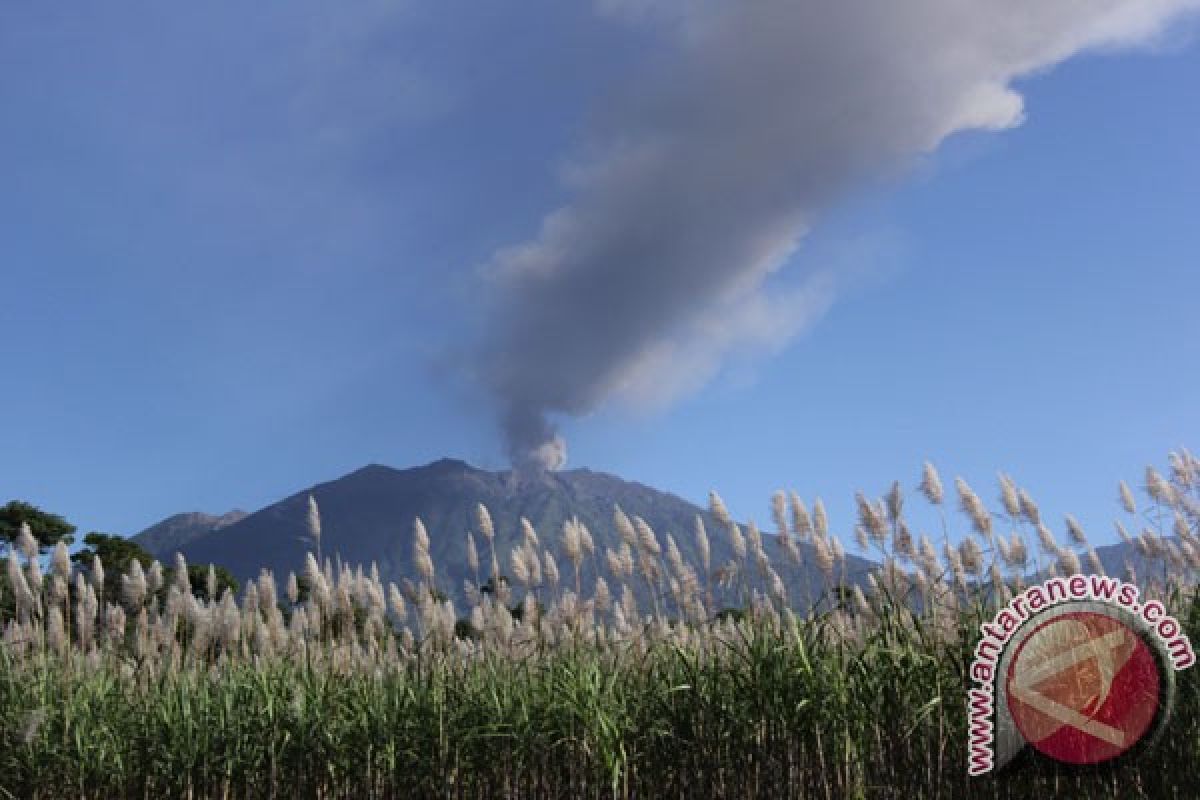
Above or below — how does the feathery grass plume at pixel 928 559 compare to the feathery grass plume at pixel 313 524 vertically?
below

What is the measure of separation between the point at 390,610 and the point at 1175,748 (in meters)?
7.53

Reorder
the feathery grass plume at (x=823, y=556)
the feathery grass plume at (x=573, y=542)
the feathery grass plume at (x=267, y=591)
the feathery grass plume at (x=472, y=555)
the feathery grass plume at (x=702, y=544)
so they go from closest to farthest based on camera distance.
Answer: the feathery grass plume at (x=823, y=556) < the feathery grass plume at (x=702, y=544) < the feathery grass plume at (x=573, y=542) < the feathery grass plume at (x=472, y=555) < the feathery grass plume at (x=267, y=591)

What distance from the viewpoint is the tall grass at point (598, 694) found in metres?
6.29

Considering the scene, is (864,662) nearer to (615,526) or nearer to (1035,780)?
(1035,780)

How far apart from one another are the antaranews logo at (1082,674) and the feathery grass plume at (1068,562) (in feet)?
10.2

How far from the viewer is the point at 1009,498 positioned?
9188 mm

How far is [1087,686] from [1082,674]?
0.10 meters

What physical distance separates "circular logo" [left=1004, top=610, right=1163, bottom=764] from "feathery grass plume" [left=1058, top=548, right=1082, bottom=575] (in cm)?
325

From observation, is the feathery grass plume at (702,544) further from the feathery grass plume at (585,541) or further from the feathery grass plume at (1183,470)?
the feathery grass plume at (1183,470)

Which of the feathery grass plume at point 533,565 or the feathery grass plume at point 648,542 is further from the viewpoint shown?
the feathery grass plume at point 533,565

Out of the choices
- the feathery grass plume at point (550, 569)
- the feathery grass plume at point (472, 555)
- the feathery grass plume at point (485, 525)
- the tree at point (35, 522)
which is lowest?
the feathery grass plume at point (550, 569)

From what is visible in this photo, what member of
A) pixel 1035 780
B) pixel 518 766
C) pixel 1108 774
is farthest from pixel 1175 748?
pixel 518 766

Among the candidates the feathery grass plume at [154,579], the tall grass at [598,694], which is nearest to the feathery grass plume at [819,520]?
the tall grass at [598,694]

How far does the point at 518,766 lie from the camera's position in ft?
22.7
